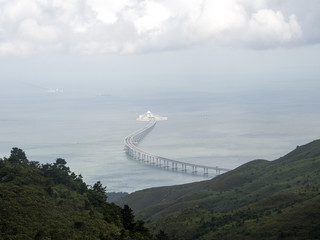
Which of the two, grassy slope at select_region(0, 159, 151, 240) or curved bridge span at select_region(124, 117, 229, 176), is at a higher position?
curved bridge span at select_region(124, 117, 229, 176)

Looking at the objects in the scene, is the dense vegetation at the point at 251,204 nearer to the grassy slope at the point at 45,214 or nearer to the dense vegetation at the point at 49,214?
the dense vegetation at the point at 49,214

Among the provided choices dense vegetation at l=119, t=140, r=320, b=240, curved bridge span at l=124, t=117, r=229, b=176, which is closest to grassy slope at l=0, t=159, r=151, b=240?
dense vegetation at l=119, t=140, r=320, b=240

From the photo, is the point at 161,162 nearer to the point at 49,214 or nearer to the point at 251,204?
the point at 251,204

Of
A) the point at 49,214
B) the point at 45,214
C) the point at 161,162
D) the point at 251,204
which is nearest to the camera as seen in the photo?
the point at 45,214

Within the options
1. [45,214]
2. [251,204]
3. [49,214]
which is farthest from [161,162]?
[45,214]

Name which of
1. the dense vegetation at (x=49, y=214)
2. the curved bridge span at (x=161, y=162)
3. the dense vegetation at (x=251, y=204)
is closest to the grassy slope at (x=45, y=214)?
the dense vegetation at (x=49, y=214)

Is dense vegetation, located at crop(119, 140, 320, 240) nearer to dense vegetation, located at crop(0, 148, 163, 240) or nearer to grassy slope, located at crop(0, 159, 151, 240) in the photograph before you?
dense vegetation, located at crop(0, 148, 163, 240)
